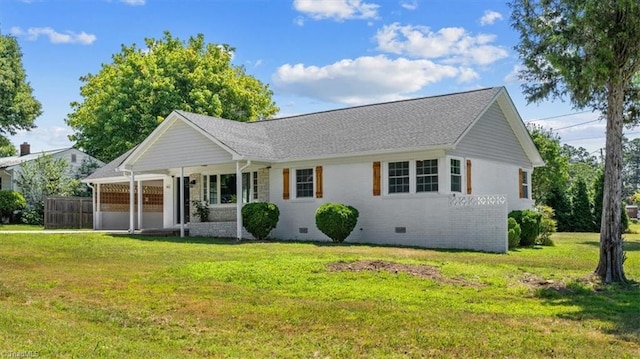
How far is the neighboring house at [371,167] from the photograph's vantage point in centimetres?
2030

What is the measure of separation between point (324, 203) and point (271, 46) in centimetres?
585

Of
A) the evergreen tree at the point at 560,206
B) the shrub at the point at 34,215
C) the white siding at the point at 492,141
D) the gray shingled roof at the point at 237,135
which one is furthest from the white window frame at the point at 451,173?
the shrub at the point at 34,215

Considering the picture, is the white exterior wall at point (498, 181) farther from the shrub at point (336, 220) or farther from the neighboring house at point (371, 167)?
the shrub at point (336, 220)

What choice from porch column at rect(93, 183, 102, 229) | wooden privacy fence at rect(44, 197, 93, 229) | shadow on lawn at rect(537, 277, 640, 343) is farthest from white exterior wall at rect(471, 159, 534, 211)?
wooden privacy fence at rect(44, 197, 93, 229)

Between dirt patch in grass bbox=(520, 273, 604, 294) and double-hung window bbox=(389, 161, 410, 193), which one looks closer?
dirt patch in grass bbox=(520, 273, 604, 294)

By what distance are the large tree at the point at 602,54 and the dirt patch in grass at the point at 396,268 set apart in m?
3.12

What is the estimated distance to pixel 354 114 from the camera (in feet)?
84.3

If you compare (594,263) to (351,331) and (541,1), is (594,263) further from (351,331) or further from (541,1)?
(351,331)

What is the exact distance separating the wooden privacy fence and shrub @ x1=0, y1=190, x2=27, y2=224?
5182 millimetres

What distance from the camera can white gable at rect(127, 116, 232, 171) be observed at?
2345 cm

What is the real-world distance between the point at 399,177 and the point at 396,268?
8905 millimetres

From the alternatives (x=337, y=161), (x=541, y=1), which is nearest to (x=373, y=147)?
(x=337, y=161)

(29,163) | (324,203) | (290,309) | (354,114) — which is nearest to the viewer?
(290,309)

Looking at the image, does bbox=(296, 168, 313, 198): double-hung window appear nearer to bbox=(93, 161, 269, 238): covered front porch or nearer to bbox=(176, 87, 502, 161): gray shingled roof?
bbox=(176, 87, 502, 161): gray shingled roof
